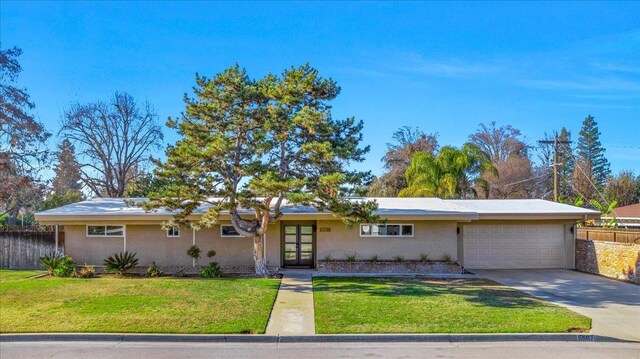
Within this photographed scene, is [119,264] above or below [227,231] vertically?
below

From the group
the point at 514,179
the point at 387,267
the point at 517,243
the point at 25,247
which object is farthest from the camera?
the point at 514,179

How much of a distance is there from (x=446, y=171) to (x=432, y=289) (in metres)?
16.5

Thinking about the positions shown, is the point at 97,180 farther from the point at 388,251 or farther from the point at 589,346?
the point at 589,346

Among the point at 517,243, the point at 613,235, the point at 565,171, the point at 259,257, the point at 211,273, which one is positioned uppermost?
the point at 565,171

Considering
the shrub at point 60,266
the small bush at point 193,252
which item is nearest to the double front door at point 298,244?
the small bush at point 193,252

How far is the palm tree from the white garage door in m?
8.34

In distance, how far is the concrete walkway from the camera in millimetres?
9523

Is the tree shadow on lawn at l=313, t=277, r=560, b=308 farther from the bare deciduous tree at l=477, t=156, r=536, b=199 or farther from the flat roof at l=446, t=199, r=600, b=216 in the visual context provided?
the bare deciduous tree at l=477, t=156, r=536, b=199

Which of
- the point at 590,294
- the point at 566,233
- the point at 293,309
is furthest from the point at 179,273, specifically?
the point at 566,233

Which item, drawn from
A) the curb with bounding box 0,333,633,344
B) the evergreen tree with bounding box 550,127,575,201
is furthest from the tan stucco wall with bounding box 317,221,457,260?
the evergreen tree with bounding box 550,127,575,201

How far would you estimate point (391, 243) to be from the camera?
1928 cm

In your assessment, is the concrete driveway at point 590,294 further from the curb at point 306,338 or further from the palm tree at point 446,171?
the palm tree at point 446,171

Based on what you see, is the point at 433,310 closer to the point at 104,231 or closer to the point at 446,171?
the point at 104,231

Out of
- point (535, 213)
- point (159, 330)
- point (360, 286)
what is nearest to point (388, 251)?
point (360, 286)
